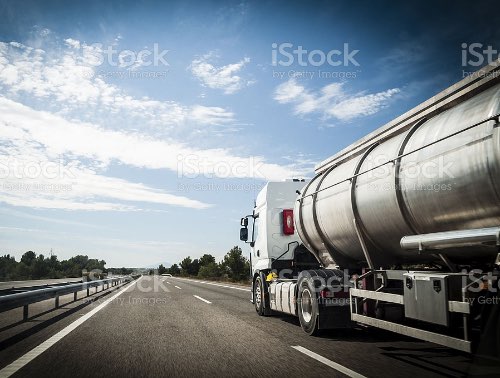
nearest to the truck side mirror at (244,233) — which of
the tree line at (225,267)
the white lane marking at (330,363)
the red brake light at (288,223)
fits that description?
the red brake light at (288,223)

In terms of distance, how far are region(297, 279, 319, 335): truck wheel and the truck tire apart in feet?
8.63

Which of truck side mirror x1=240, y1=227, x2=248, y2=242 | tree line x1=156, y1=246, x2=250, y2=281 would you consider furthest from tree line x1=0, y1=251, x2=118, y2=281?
truck side mirror x1=240, y1=227, x2=248, y2=242

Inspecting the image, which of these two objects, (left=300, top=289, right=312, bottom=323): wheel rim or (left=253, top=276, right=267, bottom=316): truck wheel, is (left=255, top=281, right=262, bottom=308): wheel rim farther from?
(left=300, top=289, right=312, bottom=323): wheel rim

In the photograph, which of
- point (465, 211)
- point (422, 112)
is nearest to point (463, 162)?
point (465, 211)

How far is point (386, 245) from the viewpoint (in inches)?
266

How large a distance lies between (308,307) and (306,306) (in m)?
0.10

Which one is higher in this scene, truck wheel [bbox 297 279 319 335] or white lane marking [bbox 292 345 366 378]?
truck wheel [bbox 297 279 319 335]

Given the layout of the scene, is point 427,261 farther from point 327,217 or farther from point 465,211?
point 327,217

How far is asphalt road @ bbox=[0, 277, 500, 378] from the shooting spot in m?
5.30

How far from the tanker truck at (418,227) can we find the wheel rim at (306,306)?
0.02 m

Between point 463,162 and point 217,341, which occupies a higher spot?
point 463,162

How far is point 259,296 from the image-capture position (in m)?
11.9

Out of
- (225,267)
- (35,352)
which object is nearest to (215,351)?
(35,352)

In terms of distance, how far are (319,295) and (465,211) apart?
11.7 feet
